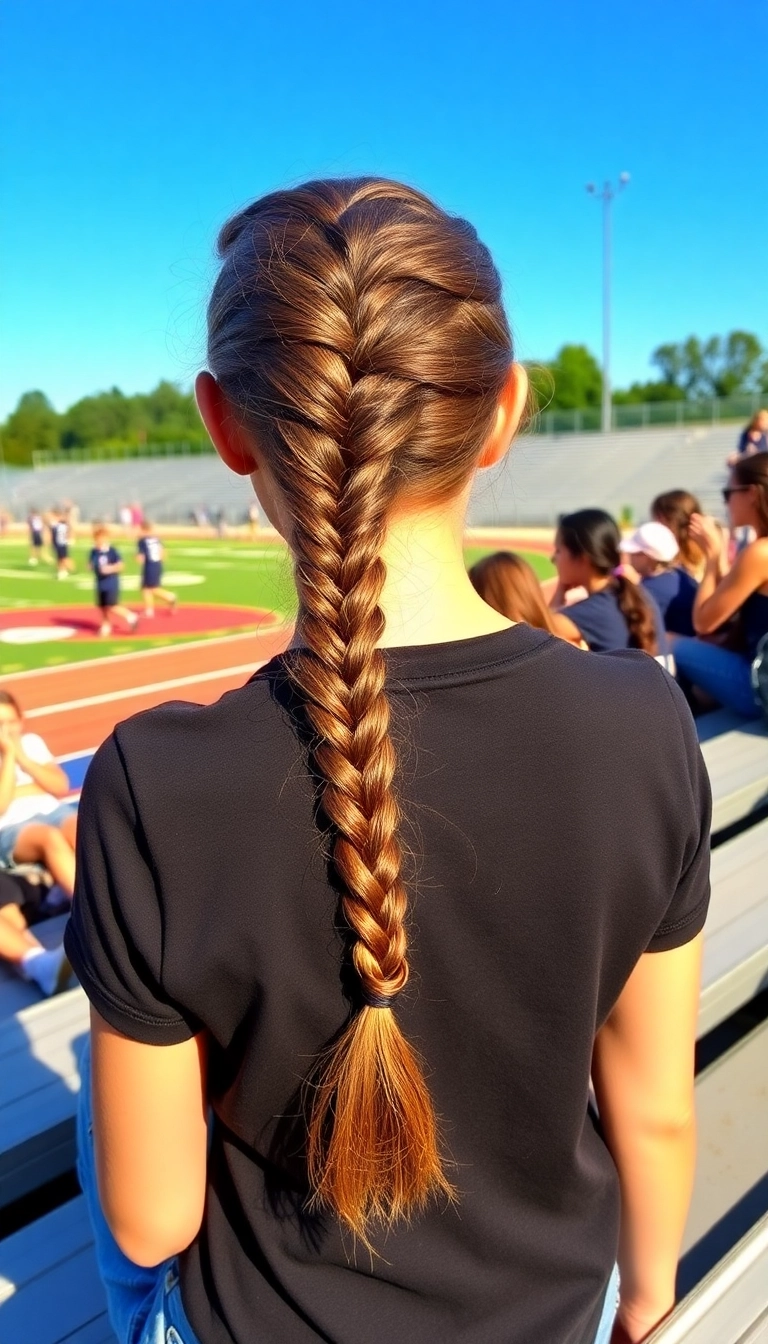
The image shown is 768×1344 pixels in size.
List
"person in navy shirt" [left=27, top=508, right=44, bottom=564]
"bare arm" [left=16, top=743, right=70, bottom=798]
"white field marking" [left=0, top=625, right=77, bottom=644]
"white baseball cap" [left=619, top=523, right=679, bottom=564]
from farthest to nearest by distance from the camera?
"person in navy shirt" [left=27, top=508, right=44, bottom=564], "white field marking" [left=0, top=625, right=77, bottom=644], "white baseball cap" [left=619, top=523, right=679, bottom=564], "bare arm" [left=16, top=743, right=70, bottom=798]

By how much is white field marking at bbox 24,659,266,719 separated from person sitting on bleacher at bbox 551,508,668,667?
468 centimetres

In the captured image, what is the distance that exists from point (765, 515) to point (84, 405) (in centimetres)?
8404

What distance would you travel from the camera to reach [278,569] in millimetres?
1048

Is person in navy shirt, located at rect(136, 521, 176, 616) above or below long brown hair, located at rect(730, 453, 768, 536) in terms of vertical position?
below

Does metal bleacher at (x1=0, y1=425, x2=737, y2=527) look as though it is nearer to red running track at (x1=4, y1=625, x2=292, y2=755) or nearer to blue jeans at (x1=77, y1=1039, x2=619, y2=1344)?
red running track at (x1=4, y1=625, x2=292, y2=755)

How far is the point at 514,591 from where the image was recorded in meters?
3.73

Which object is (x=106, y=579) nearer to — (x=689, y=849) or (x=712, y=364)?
(x=689, y=849)

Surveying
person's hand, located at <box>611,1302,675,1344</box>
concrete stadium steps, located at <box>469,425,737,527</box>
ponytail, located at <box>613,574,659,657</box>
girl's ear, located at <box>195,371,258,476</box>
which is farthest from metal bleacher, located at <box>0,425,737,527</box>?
girl's ear, located at <box>195,371,258,476</box>

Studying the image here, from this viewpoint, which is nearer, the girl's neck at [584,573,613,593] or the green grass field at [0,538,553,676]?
the girl's neck at [584,573,613,593]

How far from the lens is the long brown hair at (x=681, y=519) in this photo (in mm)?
6012

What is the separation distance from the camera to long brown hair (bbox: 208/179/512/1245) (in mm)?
843

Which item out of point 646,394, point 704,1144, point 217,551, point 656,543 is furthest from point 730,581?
point 646,394

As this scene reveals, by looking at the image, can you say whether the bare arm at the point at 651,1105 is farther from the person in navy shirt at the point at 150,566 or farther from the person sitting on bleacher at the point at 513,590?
the person in navy shirt at the point at 150,566

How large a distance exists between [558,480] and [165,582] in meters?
23.5
